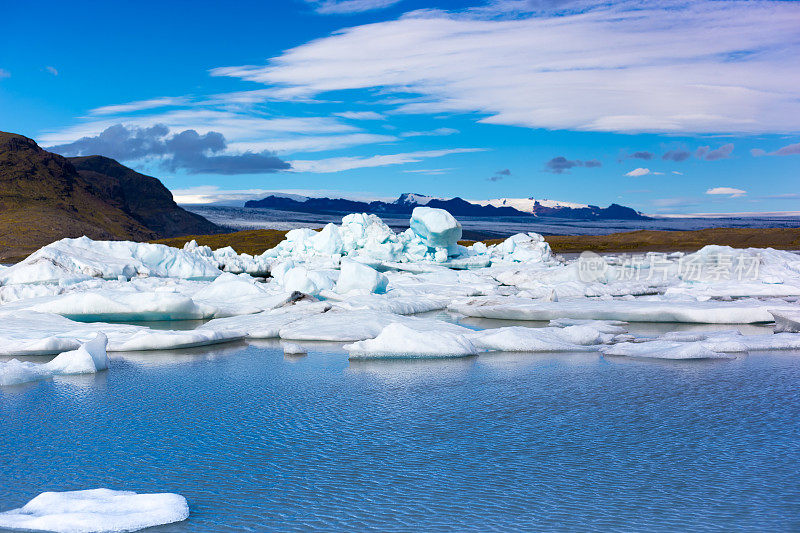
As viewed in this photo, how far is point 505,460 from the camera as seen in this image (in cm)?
669

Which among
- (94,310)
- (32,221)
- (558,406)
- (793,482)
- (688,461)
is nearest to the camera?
(793,482)

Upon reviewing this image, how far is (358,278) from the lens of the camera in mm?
21859

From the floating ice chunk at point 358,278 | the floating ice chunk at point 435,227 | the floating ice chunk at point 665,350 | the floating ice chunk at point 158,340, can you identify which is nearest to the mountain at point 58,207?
the floating ice chunk at point 435,227

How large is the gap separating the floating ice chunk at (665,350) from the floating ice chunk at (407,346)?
2899 millimetres

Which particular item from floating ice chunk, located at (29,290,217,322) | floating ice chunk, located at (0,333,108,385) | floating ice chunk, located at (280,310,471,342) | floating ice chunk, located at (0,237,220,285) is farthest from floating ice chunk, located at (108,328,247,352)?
floating ice chunk, located at (0,237,220,285)

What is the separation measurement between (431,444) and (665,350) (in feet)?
22.6

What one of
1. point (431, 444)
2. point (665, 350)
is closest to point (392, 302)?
point (665, 350)

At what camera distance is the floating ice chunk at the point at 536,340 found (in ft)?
42.6

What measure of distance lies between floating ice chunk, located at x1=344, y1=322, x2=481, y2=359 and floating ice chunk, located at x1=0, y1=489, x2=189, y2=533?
6937mm

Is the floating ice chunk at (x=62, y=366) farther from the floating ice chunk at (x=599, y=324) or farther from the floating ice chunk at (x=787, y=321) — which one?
the floating ice chunk at (x=787, y=321)

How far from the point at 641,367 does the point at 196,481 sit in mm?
8172

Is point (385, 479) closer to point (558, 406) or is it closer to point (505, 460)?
point (505, 460)

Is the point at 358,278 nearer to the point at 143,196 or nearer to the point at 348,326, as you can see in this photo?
the point at 348,326

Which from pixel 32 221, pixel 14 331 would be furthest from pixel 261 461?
pixel 32 221
